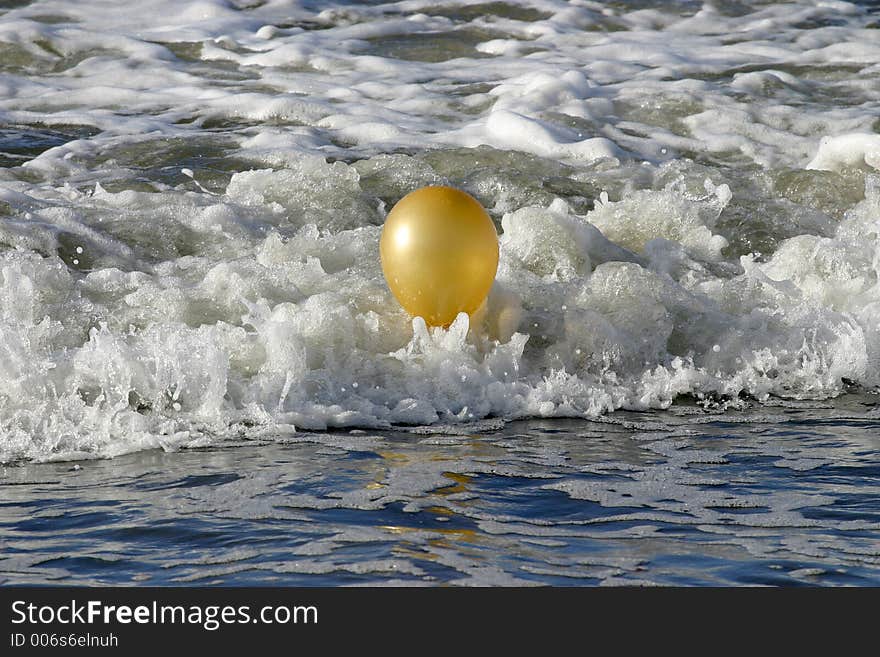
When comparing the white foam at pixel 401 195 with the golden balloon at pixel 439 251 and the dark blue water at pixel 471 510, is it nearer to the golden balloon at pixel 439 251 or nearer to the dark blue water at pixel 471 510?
the golden balloon at pixel 439 251

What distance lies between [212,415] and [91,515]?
1.25 m

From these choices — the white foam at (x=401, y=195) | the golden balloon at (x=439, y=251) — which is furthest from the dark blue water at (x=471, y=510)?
the golden balloon at (x=439, y=251)

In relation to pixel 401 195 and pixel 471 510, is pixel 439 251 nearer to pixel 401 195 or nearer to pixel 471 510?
pixel 471 510

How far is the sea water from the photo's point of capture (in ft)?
13.5

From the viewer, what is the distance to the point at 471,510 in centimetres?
430

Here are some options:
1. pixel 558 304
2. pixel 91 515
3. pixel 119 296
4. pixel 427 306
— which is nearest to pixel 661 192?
pixel 558 304

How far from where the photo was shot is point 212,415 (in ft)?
18.0

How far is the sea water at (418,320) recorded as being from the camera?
4129 millimetres

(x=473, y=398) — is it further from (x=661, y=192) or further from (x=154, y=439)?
(x=661, y=192)

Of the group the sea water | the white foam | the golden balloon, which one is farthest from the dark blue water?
the golden balloon

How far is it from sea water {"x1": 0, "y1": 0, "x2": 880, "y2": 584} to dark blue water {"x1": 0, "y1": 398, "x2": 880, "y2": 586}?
0.02m

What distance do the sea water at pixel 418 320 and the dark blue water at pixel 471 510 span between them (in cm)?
2

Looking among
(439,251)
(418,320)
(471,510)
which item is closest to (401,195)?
(418,320)

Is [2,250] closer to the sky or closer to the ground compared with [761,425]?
closer to the sky
